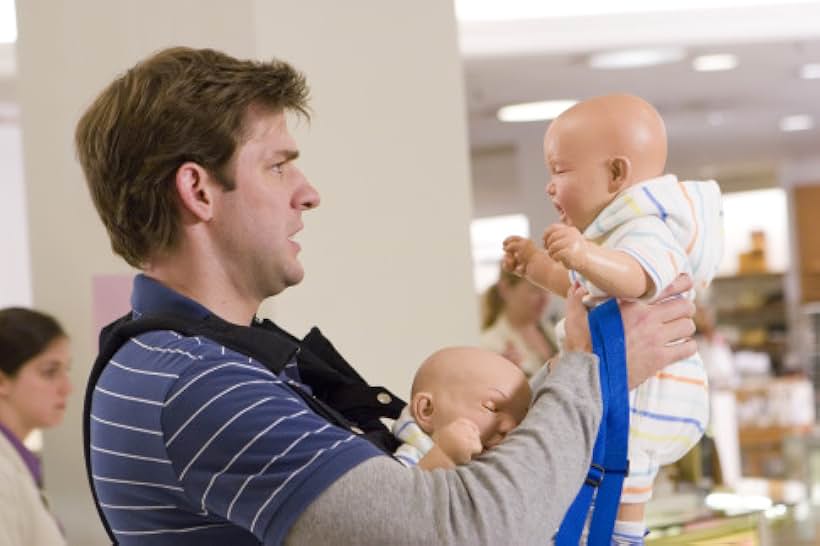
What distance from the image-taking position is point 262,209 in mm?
1388

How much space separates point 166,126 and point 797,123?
10.9 metres

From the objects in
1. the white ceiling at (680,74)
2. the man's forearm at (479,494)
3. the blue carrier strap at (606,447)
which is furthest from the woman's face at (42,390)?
the white ceiling at (680,74)

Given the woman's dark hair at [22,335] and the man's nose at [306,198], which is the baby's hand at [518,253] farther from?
the woman's dark hair at [22,335]

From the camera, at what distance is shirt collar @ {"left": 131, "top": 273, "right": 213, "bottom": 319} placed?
4.53ft

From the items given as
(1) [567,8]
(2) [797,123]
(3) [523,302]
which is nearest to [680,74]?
(1) [567,8]

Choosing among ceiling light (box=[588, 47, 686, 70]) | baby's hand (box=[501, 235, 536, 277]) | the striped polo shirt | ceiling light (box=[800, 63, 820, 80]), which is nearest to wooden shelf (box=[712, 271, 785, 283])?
ceiling light (box=[800, 63, 820, 80])

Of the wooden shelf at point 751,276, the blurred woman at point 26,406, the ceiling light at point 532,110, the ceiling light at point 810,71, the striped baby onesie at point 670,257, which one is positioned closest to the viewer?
the striped baby onesie at point 670,257

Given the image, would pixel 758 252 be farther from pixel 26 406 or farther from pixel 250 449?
pixel 250 449

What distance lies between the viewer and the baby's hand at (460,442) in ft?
4.19

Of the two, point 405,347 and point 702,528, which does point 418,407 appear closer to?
point 702,528

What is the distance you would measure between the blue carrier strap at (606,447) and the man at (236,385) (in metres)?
0.02

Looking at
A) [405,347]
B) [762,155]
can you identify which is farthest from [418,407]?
[762,155]

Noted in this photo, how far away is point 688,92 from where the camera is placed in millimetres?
9273

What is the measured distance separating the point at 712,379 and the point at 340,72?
5.68 meters
